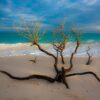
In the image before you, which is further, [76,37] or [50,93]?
[76,37]

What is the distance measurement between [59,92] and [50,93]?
46 centimetres

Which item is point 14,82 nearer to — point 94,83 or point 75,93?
point 75,93

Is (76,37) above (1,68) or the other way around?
above

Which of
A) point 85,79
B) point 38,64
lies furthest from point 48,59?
point 85,79

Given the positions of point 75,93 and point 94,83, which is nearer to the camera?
point 75,93

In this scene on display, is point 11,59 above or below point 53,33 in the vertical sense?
below

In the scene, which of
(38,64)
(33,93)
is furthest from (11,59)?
(33,93)

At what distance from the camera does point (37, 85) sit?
1184 centimetres

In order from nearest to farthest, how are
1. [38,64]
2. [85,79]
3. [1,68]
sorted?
[85,79] < [1,68] < [38,64]

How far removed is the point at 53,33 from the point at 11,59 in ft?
15.0

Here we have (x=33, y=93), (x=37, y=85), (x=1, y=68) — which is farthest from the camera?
(x=1, y=68)

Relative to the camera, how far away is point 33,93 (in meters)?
11.0

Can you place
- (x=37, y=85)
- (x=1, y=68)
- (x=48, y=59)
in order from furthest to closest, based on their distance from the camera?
(x=48, y=59), (x=1, y=68), (x=37, y=85)

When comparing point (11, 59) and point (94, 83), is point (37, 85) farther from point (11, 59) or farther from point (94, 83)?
point (11, 59)
